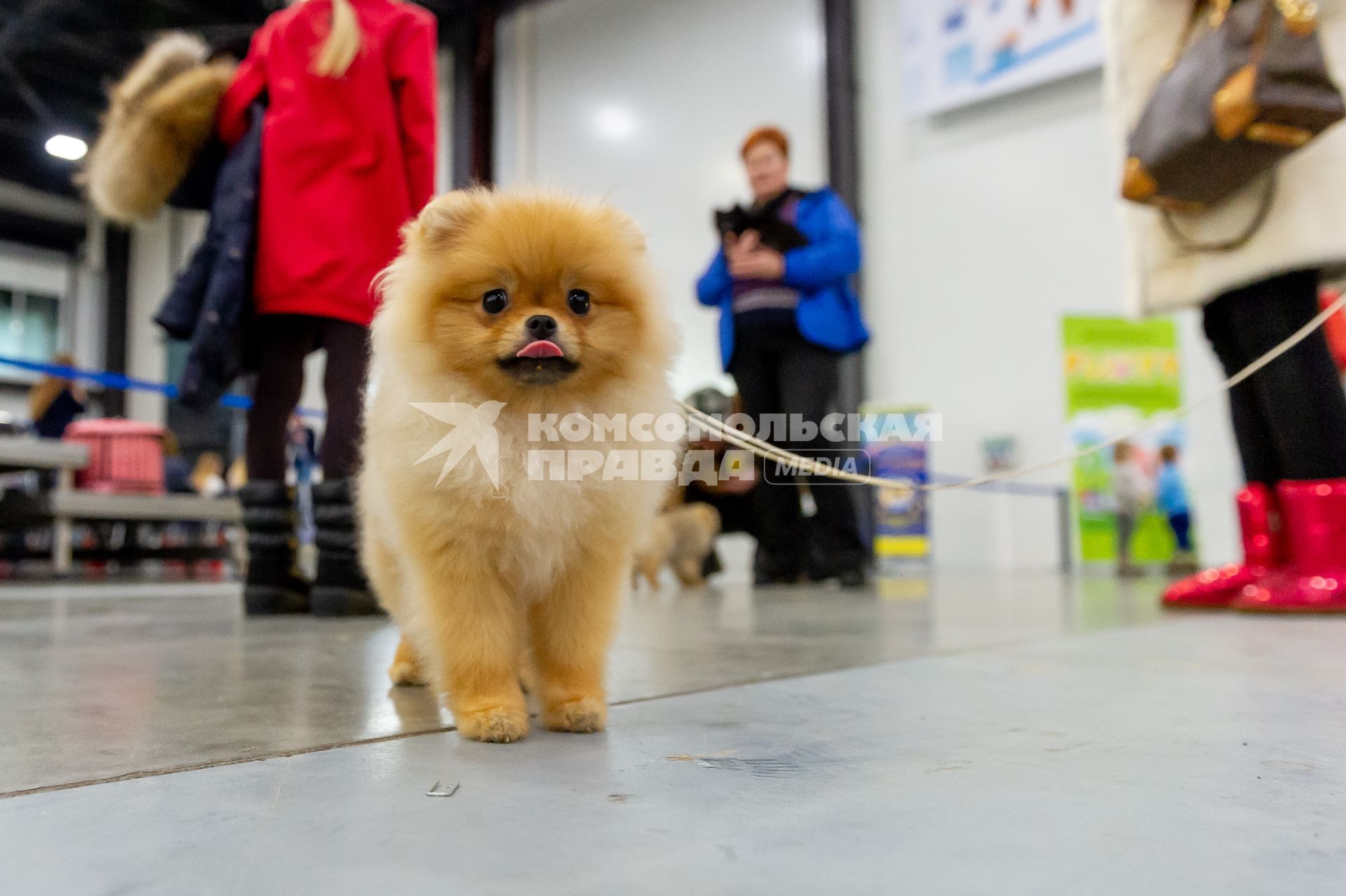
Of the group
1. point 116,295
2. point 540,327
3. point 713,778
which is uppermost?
point 116,295

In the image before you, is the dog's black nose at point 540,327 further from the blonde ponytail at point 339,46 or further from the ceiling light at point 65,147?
the ceiling light at point 65,147

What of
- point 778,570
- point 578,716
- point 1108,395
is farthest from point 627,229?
point 1108,395

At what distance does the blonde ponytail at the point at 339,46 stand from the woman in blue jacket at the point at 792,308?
69.5 inches

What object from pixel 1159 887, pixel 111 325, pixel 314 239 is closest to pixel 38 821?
pixel 1159 887

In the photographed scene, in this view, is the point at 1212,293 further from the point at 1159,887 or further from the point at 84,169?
the point at 84,169

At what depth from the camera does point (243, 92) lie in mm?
2646

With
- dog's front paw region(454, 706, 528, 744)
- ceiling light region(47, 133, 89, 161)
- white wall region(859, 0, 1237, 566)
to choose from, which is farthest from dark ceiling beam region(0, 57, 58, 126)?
dog's front paw region(454, 706, 528, 744)

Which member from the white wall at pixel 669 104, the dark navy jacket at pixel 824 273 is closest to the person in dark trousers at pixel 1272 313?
the dark navy jacket at pixel 824 273

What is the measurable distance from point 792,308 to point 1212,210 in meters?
1.56

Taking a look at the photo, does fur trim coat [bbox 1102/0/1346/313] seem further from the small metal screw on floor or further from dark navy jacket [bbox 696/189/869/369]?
the small metal screw on floor

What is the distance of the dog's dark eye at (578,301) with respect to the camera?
4.06 ft

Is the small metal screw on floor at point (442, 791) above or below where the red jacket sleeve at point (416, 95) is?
below

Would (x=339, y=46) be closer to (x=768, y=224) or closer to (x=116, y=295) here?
(x=768, y=224)

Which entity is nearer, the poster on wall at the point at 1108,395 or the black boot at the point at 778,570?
the black boot at the point at 778,570
